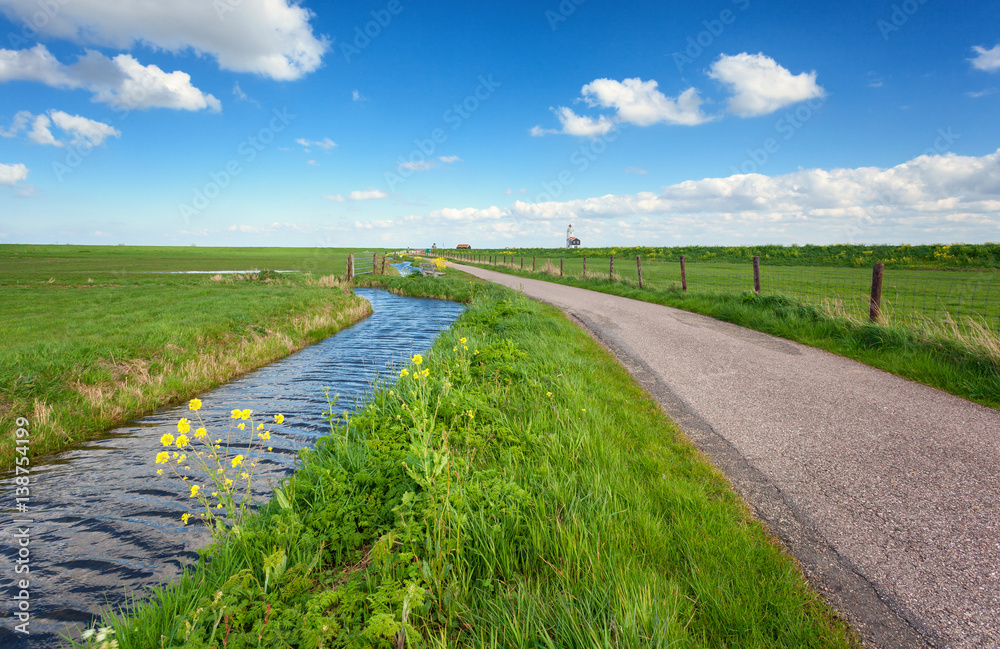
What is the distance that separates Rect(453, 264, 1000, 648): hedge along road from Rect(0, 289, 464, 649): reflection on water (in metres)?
5.17

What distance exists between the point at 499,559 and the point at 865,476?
349 centimetres

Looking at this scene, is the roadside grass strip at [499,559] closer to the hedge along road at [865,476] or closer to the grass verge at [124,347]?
the hedge along road at [865,476]

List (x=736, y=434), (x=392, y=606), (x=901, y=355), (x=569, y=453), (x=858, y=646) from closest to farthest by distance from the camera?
(x=858, y=646)
(x=392, y=606)
(x=569, y=453)
(x=736, y=434)
(x=901, y=355)

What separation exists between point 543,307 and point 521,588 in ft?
41.2

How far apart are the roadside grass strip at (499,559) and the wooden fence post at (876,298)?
7.93 m

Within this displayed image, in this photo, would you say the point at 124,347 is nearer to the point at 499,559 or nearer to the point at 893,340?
the point at 499,559

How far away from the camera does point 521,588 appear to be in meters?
2.52

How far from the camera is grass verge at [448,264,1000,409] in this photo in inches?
253

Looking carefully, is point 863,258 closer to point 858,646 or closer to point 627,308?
point 627,308

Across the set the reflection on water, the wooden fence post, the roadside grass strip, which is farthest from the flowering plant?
the wooden fence post

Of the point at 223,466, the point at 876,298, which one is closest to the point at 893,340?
the point at 876,298

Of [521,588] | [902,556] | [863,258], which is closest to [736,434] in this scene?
[902,556]

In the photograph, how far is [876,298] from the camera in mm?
9789

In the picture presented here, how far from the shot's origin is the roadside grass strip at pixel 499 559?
2.29m
